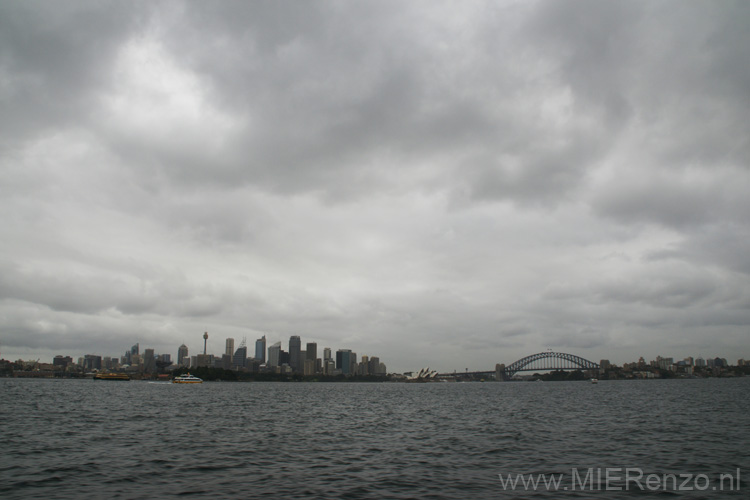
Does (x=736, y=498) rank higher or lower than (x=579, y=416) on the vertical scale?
higher

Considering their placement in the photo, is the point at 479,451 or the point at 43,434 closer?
the point at 479,451

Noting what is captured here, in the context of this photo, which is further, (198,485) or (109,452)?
(109,452)

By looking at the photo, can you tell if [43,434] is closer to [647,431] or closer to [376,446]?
[376,446]

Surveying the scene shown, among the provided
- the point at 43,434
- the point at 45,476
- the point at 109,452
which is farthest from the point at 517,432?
the point at 43,434

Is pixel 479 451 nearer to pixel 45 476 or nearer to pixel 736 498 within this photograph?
pixel 736 498

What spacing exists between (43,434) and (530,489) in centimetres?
4181

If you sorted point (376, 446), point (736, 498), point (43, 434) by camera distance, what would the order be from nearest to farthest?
point (736, 498) → point (376, 446) → point (43, 434)

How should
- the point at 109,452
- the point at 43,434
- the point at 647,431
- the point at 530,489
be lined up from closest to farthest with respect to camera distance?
the point at 530,489, the point at 109,452, the point at 43,434, the point at 647,431

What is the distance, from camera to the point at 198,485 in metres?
24.3

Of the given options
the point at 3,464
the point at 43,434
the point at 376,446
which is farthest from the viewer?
the point at 43,434

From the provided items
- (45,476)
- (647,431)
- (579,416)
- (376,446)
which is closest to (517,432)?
(647,431)

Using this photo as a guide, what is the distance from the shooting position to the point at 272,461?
30969mm

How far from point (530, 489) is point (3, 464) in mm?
31112

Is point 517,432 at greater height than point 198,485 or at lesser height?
lesser
